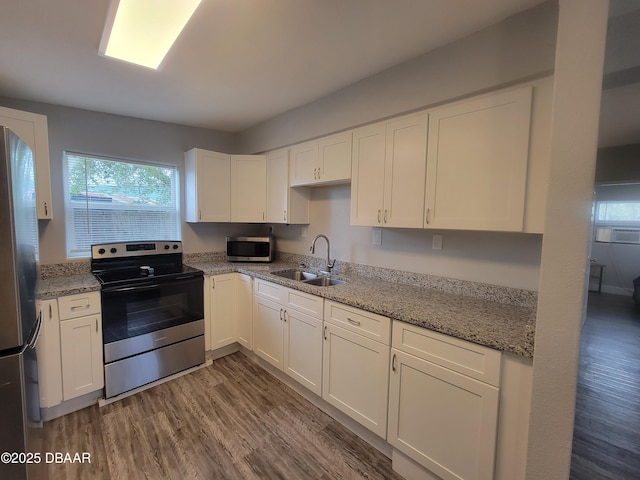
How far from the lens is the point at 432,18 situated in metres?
1.44

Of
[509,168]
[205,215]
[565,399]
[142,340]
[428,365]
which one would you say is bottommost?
[142,340]

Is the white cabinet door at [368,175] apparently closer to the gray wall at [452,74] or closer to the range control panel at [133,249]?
the gray wall at [452,74]

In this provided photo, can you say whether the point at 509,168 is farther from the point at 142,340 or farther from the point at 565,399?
the point at 142,340

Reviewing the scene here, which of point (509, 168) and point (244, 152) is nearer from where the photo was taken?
point (509, 168)

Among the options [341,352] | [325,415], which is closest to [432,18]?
[341,352]

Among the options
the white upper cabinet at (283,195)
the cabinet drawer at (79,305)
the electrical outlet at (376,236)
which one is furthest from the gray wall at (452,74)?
the cabinet drawer at (79,305)

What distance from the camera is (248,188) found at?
3.20 meters

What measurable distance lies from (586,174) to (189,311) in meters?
2.89

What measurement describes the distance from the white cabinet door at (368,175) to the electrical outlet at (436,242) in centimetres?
41

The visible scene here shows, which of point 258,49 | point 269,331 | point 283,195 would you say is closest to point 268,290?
point 269,331

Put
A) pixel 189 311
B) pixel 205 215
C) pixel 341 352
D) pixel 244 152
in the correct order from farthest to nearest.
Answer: pixel 244 152, pixel 205 215, pixel 189 311, pixel 341 352

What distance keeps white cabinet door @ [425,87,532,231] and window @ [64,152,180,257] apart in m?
2.83

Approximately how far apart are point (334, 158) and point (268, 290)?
1.31 metres

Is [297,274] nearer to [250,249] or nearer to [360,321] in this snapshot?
[250,249]
